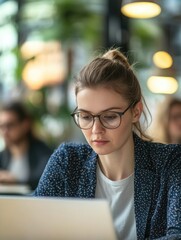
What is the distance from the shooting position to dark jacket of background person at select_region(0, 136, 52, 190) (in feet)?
14.2

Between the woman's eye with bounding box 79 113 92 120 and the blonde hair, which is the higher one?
the blonde hair

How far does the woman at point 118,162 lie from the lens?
193 cm

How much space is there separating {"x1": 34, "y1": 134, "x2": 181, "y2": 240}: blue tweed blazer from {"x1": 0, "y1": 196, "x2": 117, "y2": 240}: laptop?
15.1 inches

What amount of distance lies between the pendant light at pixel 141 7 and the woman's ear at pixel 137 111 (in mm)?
2013

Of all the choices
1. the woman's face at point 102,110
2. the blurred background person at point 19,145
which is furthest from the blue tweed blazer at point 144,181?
the blurred background person at point 19,145

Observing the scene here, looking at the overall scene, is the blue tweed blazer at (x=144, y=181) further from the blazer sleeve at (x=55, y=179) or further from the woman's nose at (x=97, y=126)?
the woman's nose at (x=97, y=126)

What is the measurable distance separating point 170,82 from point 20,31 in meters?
2.07

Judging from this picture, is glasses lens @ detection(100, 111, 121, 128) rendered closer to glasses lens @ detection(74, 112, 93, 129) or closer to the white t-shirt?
glasses lens @ detection(74, 112, 93, 129)

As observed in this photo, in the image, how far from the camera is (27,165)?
4.46 metres

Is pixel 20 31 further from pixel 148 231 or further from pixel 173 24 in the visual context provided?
pixel 148 231

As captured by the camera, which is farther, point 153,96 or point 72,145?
point 153,96

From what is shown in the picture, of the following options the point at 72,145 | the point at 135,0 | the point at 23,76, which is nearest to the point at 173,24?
the point at 23,76

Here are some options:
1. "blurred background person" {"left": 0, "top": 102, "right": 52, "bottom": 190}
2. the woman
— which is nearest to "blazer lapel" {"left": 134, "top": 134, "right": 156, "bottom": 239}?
the woman

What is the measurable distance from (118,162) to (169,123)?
2714 mm
